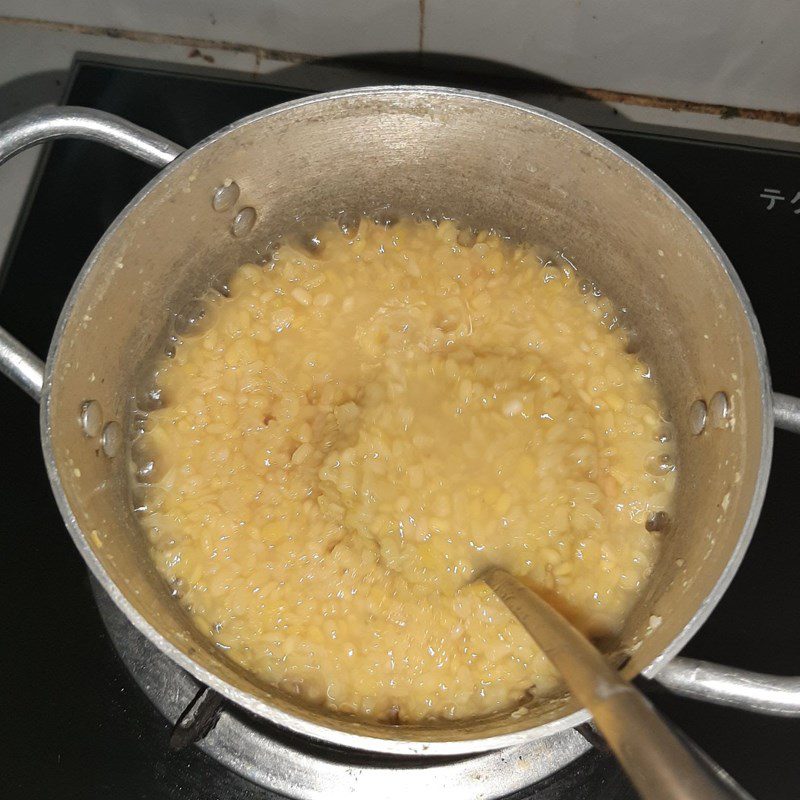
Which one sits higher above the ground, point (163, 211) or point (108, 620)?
point (163, 211)

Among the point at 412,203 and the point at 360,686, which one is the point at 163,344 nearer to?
the point at 412,203

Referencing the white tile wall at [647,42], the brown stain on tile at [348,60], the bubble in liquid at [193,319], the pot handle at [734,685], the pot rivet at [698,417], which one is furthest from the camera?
the brown stain on tile at [348,60]

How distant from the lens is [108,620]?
125 cm

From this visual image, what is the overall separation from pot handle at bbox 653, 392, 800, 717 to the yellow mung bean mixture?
21 centimetres

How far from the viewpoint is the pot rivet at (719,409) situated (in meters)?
1.10

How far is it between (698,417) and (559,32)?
0.83 meters

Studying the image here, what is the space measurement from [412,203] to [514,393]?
41cm

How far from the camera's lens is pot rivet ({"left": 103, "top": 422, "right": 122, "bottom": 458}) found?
1178 millimetres

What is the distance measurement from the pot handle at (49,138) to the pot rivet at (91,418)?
0.28ft

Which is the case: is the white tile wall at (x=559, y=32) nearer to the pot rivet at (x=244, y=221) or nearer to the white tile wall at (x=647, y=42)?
the white tile wall at (x=647, y=42)

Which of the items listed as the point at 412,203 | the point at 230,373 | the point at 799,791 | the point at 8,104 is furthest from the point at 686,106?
the point at 8,104

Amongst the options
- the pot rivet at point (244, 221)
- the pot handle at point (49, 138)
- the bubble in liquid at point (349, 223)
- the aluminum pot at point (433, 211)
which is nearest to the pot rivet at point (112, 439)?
the aluminum pot at point (433, 211)

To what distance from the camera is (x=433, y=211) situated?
4.53 feet

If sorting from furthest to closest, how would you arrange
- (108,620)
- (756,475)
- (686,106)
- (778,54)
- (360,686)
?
(686,106) → (778,54) → (108,620) → (360,686) → (756,475)
